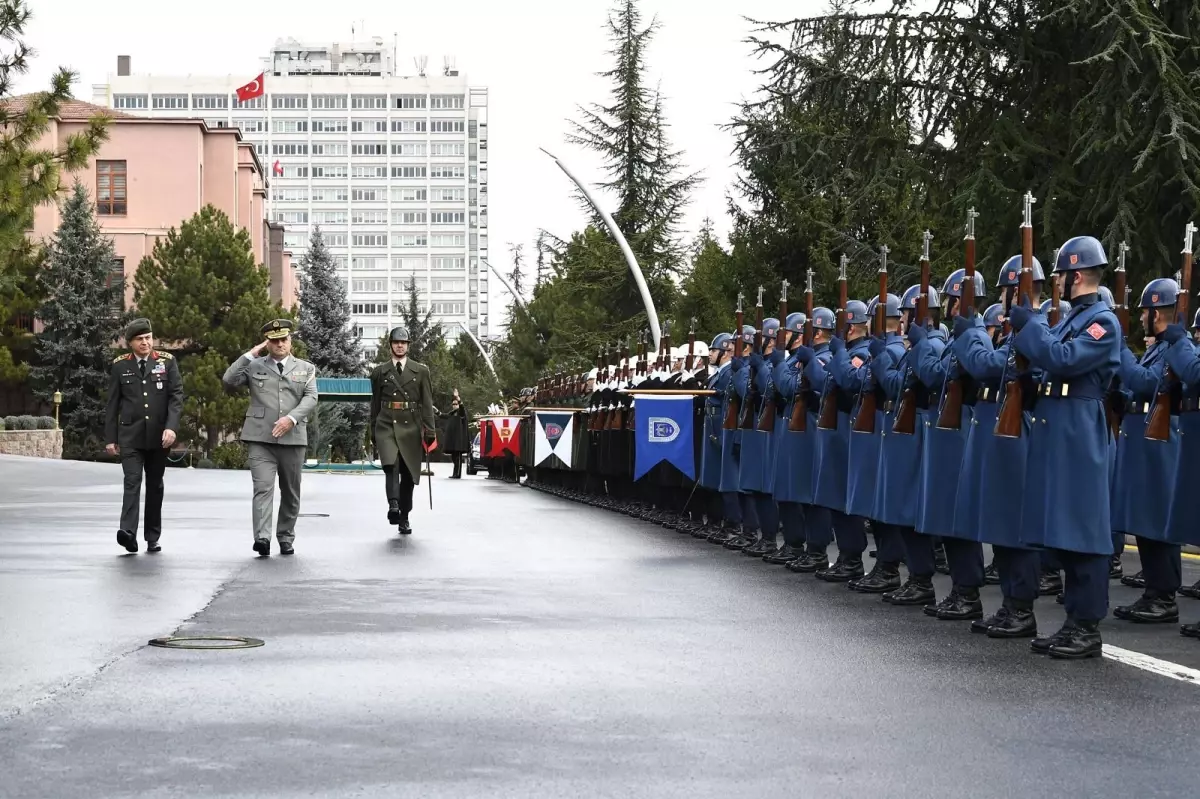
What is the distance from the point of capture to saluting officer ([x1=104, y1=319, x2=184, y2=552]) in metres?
15.5

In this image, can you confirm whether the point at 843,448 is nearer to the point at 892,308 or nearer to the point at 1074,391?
the point at 892,308

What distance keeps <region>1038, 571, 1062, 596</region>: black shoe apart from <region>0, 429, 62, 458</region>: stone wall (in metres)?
42.4

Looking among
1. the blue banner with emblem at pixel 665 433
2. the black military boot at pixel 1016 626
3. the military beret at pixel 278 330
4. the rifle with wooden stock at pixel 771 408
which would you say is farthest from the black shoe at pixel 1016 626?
the blue banner with emblem at pixel 665 433

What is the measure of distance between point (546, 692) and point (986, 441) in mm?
3396

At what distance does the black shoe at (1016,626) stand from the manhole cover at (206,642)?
3.75 meters

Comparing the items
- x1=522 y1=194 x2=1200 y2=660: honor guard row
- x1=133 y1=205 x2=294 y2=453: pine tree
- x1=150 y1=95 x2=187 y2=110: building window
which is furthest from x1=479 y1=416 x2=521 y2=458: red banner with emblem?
x1=150 y1=95 x2=187 y2=110: building window

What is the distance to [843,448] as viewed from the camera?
44.1 feet

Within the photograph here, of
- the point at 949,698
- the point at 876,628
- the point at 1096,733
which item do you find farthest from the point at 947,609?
the point at 1096,733

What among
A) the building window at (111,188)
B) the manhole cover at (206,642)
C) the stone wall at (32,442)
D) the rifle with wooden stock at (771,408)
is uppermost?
the building window at (111,188)

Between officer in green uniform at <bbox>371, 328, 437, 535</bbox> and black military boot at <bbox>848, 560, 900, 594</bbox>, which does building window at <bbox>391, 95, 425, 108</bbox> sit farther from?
black military boot at <bbox>848, 560, 900, 594</bbox>

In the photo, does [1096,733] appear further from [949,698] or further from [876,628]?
[876,628]

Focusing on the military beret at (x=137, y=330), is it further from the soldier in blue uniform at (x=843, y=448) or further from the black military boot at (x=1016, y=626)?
the black military boot at (x=1016, y=626)

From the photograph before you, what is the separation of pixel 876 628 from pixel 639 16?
173 feet

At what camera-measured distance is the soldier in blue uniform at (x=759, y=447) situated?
15359 millimetres
